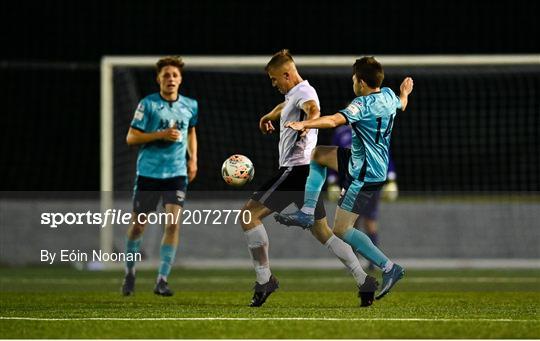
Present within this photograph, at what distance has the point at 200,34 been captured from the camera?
24891 millimetres

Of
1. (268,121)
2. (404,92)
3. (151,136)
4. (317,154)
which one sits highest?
(404,92)

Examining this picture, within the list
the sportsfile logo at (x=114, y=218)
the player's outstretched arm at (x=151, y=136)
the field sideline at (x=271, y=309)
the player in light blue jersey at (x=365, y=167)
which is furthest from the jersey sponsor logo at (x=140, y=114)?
the sportsfile logo at (x=114, y=218)

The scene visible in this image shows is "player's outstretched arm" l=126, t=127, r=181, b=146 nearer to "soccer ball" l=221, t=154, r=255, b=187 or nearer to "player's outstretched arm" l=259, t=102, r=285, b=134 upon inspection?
"soccer ball" l=221, t=154, r=255, b=187

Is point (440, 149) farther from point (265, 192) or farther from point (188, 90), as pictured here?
point (265, 192)

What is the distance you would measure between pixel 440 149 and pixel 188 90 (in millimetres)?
6079

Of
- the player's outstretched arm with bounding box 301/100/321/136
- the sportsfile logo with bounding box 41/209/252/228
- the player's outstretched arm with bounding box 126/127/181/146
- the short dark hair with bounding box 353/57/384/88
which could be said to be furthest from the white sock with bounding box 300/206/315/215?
the sportsfile logo with bounding box 41/209/252/228

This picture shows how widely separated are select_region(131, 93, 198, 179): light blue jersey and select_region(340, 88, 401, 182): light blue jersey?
6.82 feet

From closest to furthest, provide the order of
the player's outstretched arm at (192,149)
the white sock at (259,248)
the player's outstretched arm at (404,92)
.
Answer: the white sock at (259,248)
the player's outstretched arm at (404,92)
the player's outstretched arm at (192,149)

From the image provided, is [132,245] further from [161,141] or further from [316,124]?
[316,124]

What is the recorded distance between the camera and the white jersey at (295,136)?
882 cm

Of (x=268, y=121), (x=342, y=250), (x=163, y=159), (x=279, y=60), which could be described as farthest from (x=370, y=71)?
(x=163, y=159)

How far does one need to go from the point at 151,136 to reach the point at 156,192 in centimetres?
54

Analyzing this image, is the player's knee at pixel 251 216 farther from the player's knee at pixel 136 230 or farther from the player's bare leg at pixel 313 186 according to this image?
the player's knee at pixel 136 230

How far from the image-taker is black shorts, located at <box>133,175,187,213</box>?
10.3m
